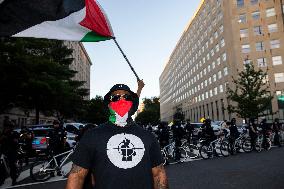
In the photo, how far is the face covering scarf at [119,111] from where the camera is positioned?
248 cm

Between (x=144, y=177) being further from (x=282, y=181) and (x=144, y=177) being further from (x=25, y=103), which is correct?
(x=25, y=103)

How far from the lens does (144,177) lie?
2.33 metres

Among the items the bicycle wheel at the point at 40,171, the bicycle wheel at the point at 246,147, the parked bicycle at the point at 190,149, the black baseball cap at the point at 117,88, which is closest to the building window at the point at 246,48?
the bicycle wheel at the point at 246,147

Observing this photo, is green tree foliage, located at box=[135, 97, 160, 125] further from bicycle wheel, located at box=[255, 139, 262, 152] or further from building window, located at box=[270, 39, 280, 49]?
bicycle wheel, located at box=[255, 139, 262, 152]

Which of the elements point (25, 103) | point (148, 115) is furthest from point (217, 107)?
point (148, 115)

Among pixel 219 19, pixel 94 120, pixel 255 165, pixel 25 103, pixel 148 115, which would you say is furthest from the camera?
pixel 148 115

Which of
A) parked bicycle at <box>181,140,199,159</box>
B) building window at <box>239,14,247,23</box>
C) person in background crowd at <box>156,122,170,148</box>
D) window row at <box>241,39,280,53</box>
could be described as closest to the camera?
person in background crowd at <box>156,122,170,148</box>

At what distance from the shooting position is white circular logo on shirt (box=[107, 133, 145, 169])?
2.29 metres

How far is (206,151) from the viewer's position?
14.4 m

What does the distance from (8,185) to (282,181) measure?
729cm

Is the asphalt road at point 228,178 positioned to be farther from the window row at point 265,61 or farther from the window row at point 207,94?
the window row at point 207,94

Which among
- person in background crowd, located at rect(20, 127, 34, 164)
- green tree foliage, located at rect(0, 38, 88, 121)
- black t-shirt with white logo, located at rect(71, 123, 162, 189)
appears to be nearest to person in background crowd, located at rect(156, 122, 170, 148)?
person in background crowd, located at rect(20, 127, 34, 164)

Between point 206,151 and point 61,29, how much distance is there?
11.4 m

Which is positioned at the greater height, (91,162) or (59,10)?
(59,10)
